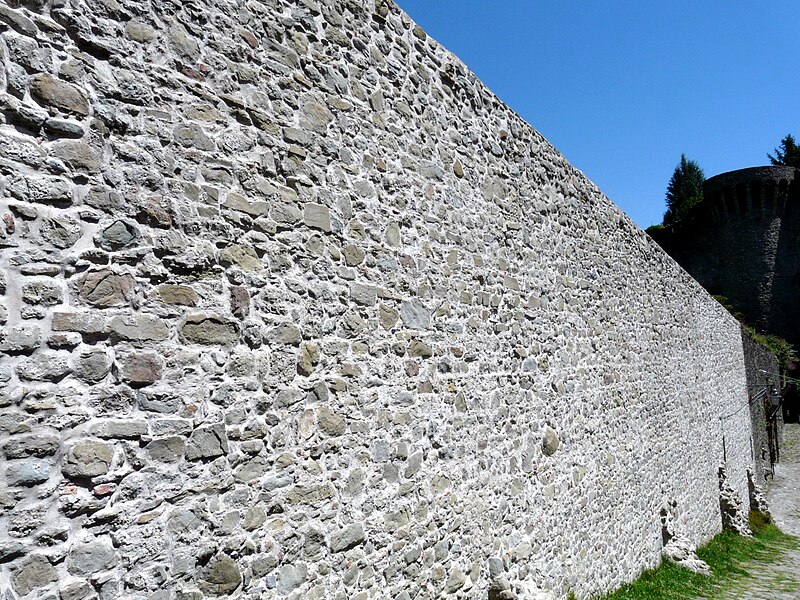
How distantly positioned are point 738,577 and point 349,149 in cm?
976

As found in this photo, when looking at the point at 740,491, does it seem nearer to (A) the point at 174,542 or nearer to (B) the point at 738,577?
(B) the point at 738,577

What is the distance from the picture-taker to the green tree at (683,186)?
145 ft

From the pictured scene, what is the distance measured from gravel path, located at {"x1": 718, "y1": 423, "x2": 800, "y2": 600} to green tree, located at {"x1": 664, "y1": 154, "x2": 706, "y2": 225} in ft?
65.2

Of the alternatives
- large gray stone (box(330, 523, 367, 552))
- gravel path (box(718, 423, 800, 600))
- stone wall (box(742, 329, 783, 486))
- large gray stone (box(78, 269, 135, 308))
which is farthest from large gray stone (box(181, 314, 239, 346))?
stone wall (box(742, 329, 783, 486))

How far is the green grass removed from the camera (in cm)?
730

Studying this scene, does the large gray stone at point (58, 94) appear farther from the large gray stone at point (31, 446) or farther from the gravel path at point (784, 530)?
the gravel path at point (784, 530)

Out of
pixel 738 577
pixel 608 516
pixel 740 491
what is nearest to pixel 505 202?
pixel 608 516

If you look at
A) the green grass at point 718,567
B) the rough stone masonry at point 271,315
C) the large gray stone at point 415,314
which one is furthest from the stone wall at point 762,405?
the large gray stone at point 415,314

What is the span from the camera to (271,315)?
316 cm

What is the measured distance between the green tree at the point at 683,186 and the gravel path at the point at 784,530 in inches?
782

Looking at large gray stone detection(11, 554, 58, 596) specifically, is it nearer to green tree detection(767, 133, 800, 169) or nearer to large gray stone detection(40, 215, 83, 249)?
large gray stone detection(40, 215, 83, 249)

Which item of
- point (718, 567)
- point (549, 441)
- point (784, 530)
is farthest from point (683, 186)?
point (549, 441)

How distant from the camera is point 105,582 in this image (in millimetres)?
2359

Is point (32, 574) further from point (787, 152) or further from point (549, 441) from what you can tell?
point (787, 152)
